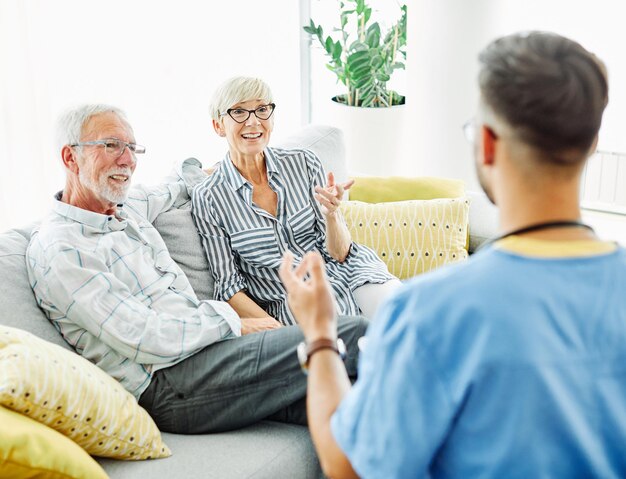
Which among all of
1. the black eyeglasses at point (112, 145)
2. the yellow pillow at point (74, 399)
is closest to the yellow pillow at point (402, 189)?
the black eyeglasses at point (112, 145)

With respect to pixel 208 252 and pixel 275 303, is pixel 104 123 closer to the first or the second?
pixel 208 252

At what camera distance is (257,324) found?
2176 mm

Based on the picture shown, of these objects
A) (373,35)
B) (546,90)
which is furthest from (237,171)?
(373,35)

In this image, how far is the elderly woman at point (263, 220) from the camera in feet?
7.78

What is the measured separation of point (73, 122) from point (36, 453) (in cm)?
97

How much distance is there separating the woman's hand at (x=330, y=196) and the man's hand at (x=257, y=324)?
15.2 inches

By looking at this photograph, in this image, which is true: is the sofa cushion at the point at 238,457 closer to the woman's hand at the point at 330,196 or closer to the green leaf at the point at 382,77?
the woman's hand at the point at 330,196

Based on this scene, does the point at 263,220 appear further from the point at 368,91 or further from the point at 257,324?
the point at 368,91

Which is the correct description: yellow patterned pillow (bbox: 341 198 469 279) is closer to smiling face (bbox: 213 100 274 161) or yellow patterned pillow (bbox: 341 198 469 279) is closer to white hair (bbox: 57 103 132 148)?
smiling face (bbox: 213 100 274 161)

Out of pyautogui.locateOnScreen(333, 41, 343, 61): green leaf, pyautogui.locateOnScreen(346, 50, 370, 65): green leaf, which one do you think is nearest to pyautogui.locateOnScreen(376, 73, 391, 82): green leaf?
pyautogui.locateOnScreen(346, 50, 370, 65): green leaf

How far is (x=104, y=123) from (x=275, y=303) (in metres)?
0.75

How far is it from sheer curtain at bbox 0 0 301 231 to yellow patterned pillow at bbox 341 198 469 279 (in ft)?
3.33

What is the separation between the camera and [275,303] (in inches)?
94.3

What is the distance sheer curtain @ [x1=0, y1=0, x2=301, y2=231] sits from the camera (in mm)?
3152
